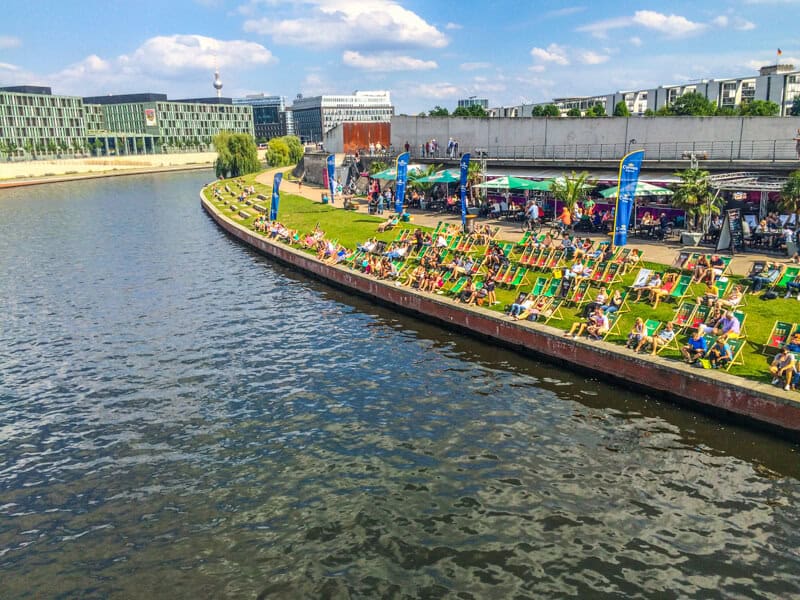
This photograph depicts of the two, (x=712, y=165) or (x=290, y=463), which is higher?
(x=712, y=165)

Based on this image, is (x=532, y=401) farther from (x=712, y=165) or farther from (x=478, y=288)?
(x=712, y=165)

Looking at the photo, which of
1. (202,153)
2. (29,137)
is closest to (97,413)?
(202,153)

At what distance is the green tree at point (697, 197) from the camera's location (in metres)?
24.1

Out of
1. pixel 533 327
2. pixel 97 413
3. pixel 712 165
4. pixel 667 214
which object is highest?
pixel 712 165

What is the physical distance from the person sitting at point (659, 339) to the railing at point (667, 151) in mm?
16306

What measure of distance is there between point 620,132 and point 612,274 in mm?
17604

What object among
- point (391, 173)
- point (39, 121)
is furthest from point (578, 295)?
point (39, 121)

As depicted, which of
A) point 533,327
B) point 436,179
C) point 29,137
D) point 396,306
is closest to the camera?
point 533,327

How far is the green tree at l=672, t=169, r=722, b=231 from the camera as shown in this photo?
79.0ft

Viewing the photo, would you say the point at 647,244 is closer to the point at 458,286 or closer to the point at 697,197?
the point at 697,197

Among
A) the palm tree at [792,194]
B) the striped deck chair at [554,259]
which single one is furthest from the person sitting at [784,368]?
the palm tree at [792,194]

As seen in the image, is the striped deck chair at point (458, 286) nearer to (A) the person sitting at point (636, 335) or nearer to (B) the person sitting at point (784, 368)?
(A) the person sitting at point (636, 335)

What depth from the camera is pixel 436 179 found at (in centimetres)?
3647

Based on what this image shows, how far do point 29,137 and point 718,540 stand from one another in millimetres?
170923
